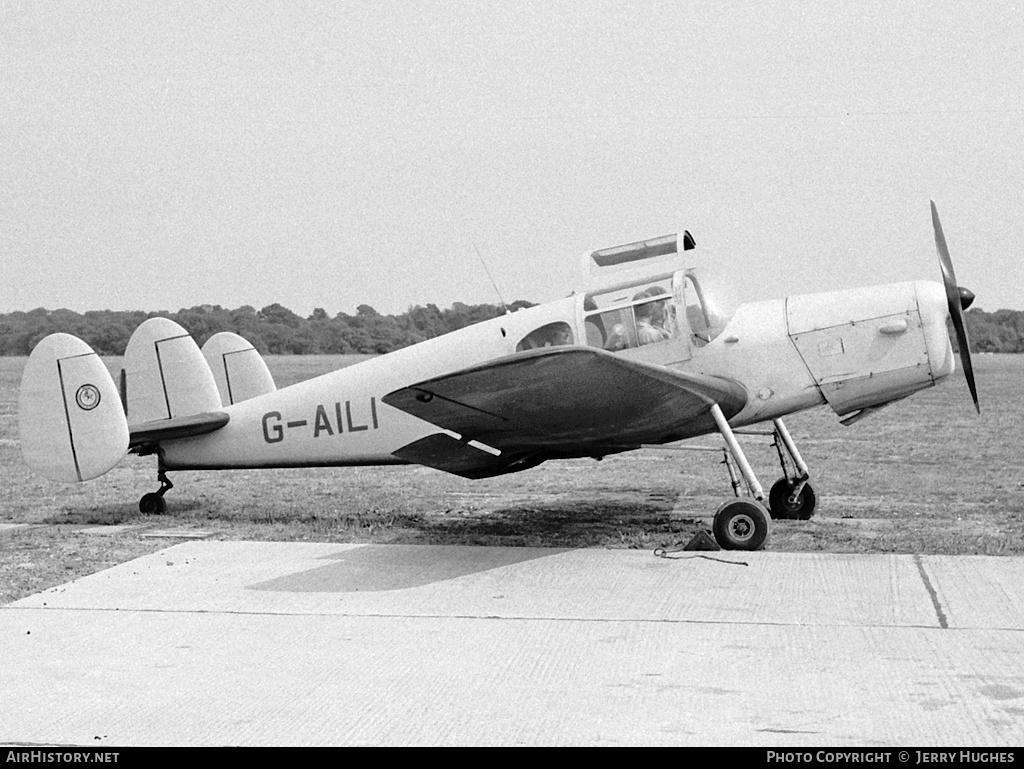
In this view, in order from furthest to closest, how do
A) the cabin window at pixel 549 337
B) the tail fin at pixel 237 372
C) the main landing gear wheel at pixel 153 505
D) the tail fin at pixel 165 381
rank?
1. the tail fin at pixel 237 372
2. the tail fin at pixel 165 381
3. the main landing gear wheel at pixel 153 505
4. the cabin window at pixel 549 337

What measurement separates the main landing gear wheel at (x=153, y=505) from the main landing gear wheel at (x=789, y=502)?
17.8ft

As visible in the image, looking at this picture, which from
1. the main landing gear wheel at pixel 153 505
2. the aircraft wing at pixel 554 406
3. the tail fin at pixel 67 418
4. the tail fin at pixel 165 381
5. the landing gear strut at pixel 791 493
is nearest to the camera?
the aircraft wing at pixel 554 406

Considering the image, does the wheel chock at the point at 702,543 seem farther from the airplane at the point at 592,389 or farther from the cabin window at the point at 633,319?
the cabin window at the point at 633,319

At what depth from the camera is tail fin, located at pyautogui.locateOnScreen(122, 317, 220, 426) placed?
10.6 metres

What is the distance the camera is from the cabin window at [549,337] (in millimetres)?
9102

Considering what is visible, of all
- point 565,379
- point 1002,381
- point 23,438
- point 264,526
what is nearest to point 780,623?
point 565,379

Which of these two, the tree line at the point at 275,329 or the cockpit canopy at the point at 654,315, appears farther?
the tree line at the point at 275,329

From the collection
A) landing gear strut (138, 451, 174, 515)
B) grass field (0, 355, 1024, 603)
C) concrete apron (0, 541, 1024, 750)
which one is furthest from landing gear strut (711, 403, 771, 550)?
landing gear strut (138, 451, 174, 515)

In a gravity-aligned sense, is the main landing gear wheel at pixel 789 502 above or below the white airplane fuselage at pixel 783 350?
below

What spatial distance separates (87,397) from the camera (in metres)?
9.58

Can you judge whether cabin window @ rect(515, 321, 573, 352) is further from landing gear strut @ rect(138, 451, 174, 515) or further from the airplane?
landing gear strut @ rect(138, 451, 174, 515)

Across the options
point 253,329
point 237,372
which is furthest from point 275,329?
point 237,372

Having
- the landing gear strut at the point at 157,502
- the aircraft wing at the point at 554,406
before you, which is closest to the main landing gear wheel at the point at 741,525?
the aircraft wing at the point at 554,406

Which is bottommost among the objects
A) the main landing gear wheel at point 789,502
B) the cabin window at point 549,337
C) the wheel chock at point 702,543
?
the main landing gear wheel at point 789,502
